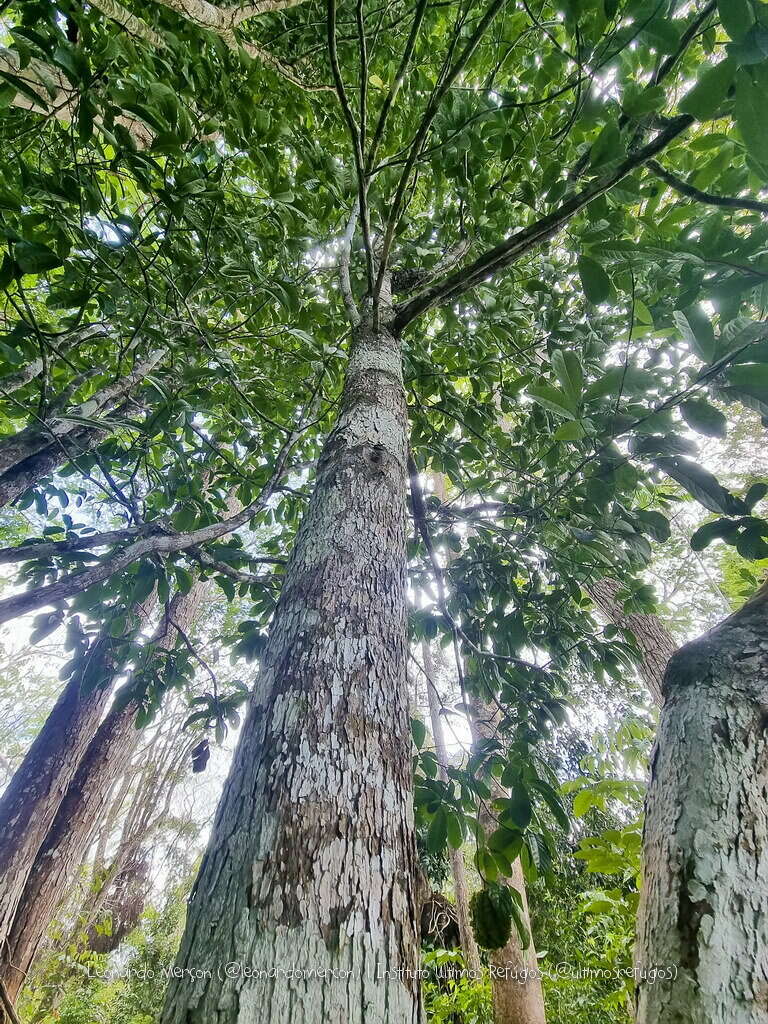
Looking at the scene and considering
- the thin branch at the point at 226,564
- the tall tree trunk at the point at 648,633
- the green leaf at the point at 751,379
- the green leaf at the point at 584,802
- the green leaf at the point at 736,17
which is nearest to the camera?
the green leaf at the point at 736,17

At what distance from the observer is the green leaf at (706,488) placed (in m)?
0.84

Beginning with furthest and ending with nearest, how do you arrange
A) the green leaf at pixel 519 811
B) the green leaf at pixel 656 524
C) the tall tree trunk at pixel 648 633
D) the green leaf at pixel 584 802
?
the tall tree trunk at pixel 648 633 → the green leaf at pixel 656 524 → the green leaf at pixel 584 802 → the green leaf at pixel 519 811

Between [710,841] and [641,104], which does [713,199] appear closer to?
[641,104]

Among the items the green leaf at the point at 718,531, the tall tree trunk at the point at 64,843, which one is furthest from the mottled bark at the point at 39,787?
the green leaf at the point at 718,531

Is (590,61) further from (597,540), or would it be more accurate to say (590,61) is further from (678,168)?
(597,540)

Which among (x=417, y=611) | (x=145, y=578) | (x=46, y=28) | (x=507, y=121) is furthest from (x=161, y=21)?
(x=417, y=611)

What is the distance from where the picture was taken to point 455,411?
6.85 ft

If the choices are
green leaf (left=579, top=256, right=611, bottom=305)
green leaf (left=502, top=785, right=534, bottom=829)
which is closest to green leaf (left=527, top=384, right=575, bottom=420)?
green leaf (left=579, top=256, right=611, bottom=305)

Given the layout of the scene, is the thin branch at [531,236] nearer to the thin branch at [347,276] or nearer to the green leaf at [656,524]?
the thin branch at [347,276]

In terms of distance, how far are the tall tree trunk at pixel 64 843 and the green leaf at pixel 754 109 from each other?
268 centimetres

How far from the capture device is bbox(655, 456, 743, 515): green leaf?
0.84 m

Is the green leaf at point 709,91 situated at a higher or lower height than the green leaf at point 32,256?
lower

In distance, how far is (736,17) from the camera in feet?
1.78

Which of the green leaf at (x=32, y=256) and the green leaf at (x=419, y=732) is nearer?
the green leaf at (x=32, y=256)
